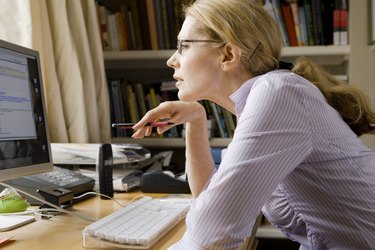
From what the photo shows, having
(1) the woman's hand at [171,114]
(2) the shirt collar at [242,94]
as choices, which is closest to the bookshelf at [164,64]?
(1) the woman's hand at [171,114]

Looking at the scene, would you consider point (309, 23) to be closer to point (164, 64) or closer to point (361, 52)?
point (361, 52)

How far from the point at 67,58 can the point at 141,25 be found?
0.58 metres

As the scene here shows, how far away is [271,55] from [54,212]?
2.37 feet

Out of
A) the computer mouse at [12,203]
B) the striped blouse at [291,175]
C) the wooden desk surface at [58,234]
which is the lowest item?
the wooden desk surface at [58,234]

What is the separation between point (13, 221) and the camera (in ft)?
3.59

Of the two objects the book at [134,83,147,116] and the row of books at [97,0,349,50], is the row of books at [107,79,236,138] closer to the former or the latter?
the book at [134,83,147,116]

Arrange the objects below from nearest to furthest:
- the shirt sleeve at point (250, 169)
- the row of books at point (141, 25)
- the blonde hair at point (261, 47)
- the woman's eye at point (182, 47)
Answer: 1. the shirt sleeve at point (250, 169)
2. the blonde hair at point (261, 47)
3. the woman's eye at point (182, 47)
4. the row of books at point (141, 25)

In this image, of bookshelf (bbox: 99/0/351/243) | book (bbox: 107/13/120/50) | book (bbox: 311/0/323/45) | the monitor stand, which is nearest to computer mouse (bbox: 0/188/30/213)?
the monitor stand

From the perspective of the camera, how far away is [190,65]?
1.12m

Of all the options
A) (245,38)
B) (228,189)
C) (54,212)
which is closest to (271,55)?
(245,38)

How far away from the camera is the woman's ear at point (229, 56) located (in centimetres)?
101

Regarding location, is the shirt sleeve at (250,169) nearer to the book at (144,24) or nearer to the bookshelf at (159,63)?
the bookshelf at (159,63)

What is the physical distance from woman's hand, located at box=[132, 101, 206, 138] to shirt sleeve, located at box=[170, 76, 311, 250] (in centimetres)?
47

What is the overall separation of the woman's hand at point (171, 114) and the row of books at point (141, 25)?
37.3 inches
